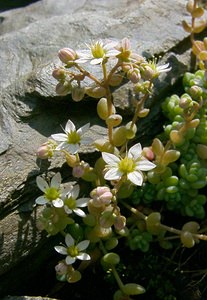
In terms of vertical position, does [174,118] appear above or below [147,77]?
below

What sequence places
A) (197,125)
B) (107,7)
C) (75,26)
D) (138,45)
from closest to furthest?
(197,125) → (138,45) → (75,26) → (107,7)

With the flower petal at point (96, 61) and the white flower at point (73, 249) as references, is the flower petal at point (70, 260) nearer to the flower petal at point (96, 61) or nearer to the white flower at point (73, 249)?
the white flower at point (73, 249)

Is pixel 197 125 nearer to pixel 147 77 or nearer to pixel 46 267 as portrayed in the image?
pixel 147 77

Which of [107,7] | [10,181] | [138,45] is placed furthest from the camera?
→ [107,7]

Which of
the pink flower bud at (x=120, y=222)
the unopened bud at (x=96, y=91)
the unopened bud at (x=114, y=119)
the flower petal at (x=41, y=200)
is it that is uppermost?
the unopened bud at (x=96, y=91)

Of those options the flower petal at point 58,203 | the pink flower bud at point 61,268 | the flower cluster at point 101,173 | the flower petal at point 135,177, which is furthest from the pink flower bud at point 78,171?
the pink flower bud at point 61,268

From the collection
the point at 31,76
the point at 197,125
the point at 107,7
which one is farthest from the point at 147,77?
the point at 107,7
